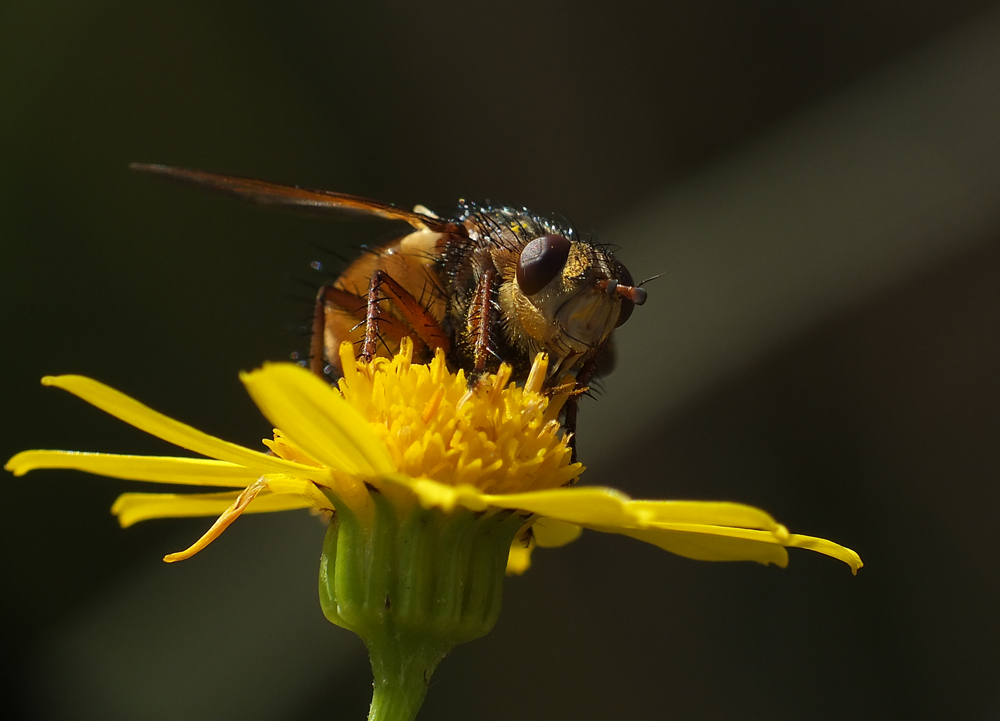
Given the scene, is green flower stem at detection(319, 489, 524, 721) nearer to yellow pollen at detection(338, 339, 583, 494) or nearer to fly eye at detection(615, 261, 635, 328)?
yellow pollen at detection(338, 339, 583, 494)

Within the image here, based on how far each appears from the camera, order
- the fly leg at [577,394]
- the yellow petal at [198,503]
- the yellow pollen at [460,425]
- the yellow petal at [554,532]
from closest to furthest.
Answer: the yellow pollen at [460,425] → the yellow petal at [198,503] → the fly leg at [577,394] → the yellow petal at [554,532]

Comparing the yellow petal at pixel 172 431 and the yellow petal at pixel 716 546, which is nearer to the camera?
the yellow petal at pixel 172 431

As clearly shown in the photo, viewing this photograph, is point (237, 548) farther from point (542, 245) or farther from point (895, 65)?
point (895, 65)

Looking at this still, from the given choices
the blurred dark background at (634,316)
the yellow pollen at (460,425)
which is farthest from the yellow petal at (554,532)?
the blurred dark background at (634,316)

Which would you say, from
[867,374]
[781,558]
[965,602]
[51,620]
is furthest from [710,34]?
[51,620]

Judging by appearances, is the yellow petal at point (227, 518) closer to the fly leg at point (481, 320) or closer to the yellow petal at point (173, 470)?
the yellow petal at point (173, 470)

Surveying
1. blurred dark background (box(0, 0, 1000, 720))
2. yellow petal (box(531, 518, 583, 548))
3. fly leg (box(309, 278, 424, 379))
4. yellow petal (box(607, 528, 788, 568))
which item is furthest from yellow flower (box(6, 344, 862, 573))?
blurred dark background (box(0, 0, 1000, 720))

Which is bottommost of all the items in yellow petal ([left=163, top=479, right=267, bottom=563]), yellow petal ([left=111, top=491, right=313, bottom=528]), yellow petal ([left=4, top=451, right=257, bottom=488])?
yellow petal ([left=163, top=479, right=267, bottom=563])
